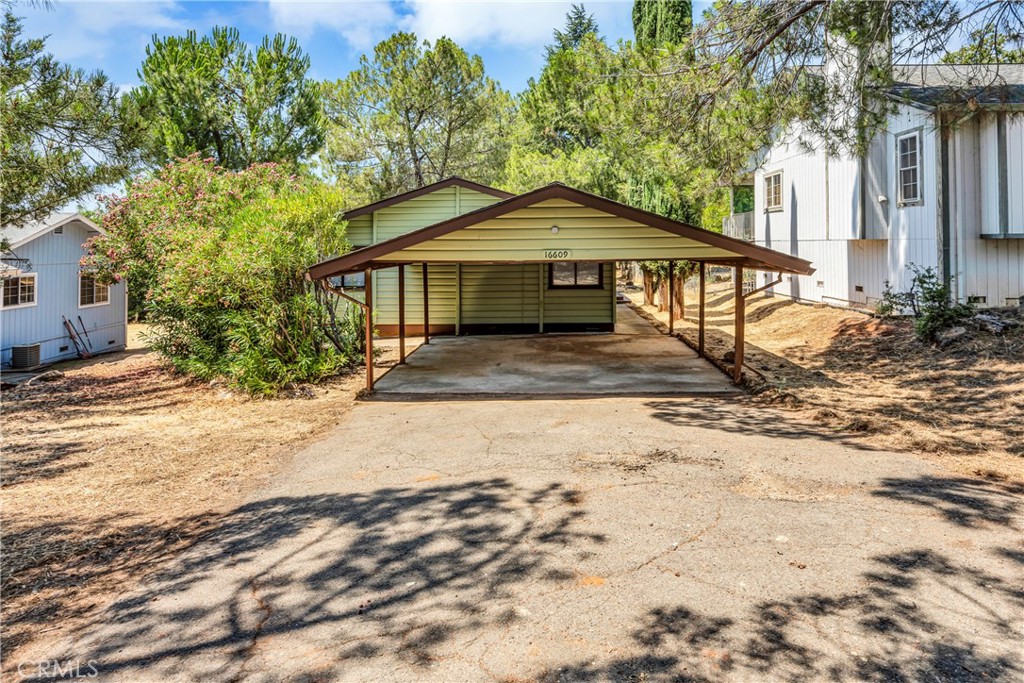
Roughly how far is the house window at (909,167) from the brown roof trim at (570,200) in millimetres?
4923

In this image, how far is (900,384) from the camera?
9.39m

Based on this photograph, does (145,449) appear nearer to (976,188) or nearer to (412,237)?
(412,237)

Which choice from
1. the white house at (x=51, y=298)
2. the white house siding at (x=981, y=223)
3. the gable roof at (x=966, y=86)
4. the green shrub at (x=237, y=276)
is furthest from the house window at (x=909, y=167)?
the white house at (x=51, y=298)

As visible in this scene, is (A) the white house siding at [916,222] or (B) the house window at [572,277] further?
(B) the house window at [572,277]

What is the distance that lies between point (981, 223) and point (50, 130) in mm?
14814

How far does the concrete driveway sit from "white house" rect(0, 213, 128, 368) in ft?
26.4

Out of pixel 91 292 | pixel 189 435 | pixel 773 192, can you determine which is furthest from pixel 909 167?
pixel 91 292

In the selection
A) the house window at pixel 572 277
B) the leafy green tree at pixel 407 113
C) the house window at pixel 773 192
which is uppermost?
the leafy green tree at pixel 407 113

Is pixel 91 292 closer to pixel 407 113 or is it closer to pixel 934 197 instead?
pixel 407 113

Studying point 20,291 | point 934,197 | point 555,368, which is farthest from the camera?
point 20,291

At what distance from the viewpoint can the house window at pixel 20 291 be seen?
44.8 ft

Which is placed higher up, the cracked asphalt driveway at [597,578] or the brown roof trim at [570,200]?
the brown roof trim at [570,200]

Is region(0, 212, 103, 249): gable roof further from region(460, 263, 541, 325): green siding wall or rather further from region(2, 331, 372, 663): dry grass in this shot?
region(460, 263, 541, 325): green siding wall
